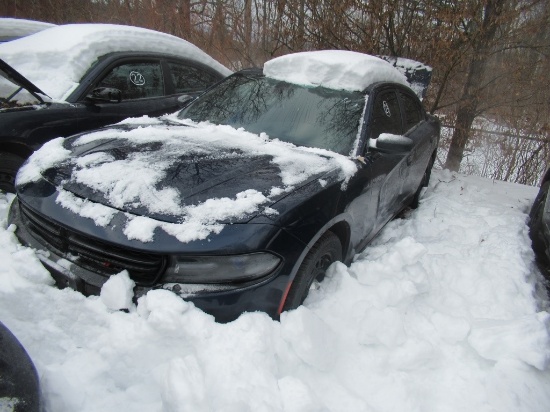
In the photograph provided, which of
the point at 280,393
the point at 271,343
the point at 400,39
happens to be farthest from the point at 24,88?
the point at 400,39

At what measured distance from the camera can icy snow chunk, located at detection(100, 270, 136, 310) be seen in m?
1.82

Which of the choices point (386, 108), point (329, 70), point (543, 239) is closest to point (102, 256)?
point (329, 70)

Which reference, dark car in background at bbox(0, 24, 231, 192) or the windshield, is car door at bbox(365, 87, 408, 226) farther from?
the windshield

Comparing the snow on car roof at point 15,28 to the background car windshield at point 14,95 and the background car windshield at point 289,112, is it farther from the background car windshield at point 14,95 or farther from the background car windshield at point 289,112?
the background car windshield at point 289,112

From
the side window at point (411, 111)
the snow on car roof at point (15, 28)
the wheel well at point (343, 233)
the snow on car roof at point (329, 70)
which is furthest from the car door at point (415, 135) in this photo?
the snow on car roof at point (15, 28)

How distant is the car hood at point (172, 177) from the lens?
192cm

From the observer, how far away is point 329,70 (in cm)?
319

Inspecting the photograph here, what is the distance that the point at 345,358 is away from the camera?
1.99 meters

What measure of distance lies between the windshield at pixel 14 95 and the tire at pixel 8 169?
1.41 ft

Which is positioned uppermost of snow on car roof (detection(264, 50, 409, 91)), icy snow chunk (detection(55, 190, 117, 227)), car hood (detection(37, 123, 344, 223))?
snow on car roof (detection(264, 50, 409, 91))

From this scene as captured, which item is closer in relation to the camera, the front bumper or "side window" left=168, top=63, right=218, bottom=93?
the front bumper

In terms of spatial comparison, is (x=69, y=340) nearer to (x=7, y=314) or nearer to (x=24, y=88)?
(x=7, y=314)

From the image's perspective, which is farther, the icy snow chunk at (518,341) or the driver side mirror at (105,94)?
the driver side mirror at (105,94)

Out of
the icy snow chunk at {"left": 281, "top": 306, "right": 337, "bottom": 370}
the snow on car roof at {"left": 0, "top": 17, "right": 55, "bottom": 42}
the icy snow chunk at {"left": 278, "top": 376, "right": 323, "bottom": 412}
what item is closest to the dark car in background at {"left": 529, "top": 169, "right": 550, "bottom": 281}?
the icy snow chunk at {"left": 281, "top": 306, "right": 337, "bottom": 370}
